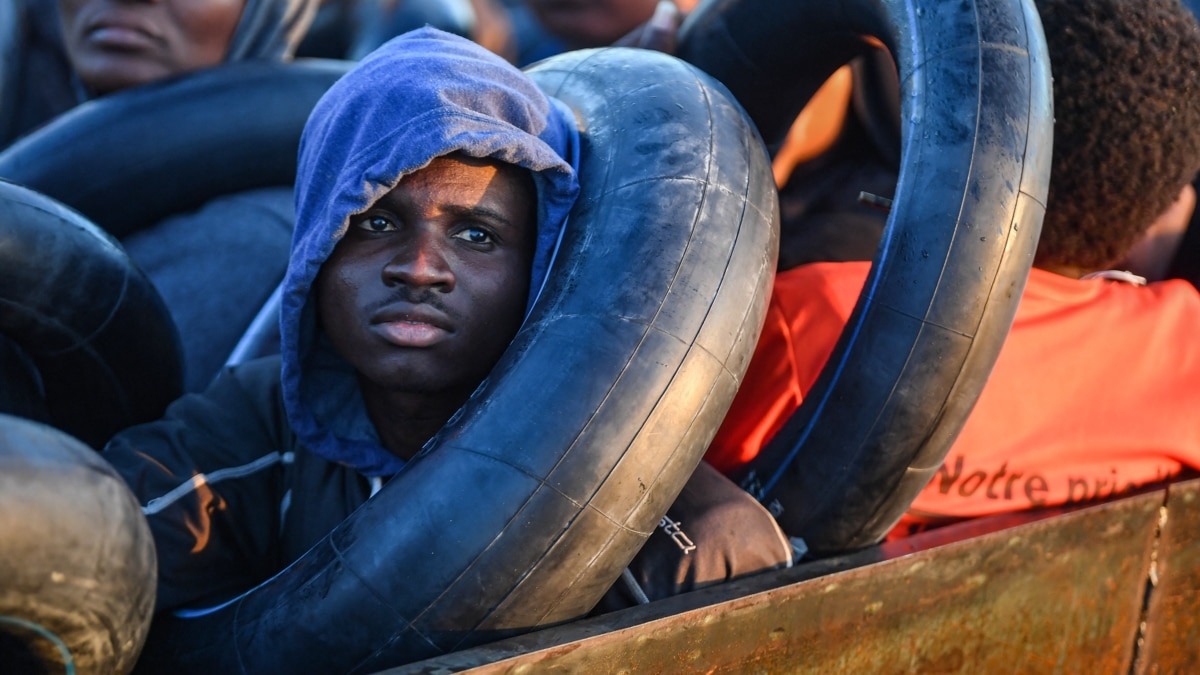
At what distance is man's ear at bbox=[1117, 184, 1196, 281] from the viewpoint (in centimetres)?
196

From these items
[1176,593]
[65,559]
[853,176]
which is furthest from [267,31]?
[1176,593]

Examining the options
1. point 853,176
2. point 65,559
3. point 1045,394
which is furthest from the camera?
point 853,176

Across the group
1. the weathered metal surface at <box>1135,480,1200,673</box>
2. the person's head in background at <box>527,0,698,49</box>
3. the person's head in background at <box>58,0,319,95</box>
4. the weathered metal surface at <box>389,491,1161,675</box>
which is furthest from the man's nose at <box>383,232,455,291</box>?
the person's head in background at <box>527,0,698,49</box>

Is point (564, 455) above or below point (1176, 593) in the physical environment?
above

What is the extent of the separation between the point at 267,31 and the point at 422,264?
1.23 meters

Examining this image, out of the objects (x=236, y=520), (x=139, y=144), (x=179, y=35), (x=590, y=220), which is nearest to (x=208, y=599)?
(x=236, y=520)

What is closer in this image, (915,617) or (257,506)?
(915,617)

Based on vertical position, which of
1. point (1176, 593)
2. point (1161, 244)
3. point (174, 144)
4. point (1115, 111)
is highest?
point (1115, 111)

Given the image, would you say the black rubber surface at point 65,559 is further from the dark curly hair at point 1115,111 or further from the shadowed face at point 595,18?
the shadowed face at point 595,18

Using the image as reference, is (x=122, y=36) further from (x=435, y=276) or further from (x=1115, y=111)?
(x=1115, y=111)

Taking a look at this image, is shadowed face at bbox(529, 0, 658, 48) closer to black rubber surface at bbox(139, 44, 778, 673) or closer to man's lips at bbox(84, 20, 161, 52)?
man's lips at bbox(84, 20, 161, 52)

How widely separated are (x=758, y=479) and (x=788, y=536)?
8cm

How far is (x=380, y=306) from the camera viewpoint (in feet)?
3.83

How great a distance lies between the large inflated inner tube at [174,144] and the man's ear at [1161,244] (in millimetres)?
1394
